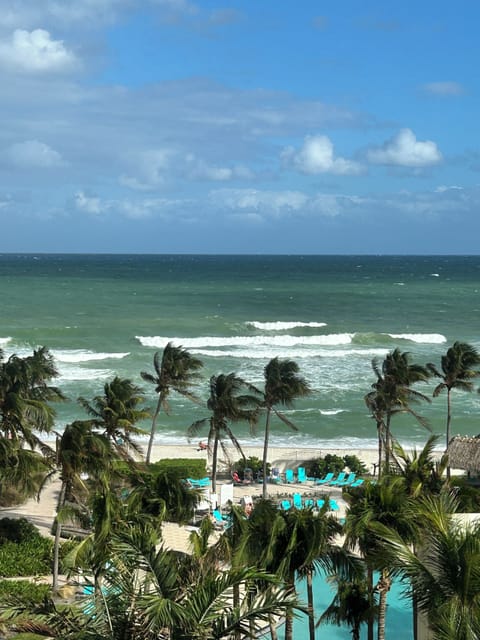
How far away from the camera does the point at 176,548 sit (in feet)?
71.9

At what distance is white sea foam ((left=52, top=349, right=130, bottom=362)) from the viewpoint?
54406 millimetres

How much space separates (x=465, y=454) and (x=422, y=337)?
133ft

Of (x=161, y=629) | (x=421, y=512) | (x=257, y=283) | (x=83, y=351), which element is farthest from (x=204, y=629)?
(x=257, y=283)

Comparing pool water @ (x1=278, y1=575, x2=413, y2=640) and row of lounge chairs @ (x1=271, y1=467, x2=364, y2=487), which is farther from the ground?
row of lounge chairs @ (x1=271, y1=467, x2=364, y2=487)

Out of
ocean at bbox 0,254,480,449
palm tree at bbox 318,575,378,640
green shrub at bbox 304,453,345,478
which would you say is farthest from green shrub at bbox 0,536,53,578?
green shrub at bbox 304,453,345,478

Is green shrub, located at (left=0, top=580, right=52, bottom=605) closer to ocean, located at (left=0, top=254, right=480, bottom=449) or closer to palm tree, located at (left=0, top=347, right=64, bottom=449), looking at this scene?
palm tree, located at (left=0, top=347, right=64, bottom=449)

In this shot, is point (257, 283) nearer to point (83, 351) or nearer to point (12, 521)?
point (83, 351)

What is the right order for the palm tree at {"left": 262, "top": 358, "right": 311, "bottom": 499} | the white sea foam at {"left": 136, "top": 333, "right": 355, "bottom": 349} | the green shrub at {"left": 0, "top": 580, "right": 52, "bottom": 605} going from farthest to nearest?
1. the white sea foam at {"left": 136, "top": 333, "right": 355, "bottom": 349}
2. the palm tree at {"left": 262, "top": 358, "right": 311, "bottom": 499}
3. the green shrub at {"left": 0, "top": 580, "right": 52, "bottom": 605}

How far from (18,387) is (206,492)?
8803mm

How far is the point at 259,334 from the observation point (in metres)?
69.2

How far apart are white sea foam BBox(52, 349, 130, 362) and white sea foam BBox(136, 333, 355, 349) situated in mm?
5373

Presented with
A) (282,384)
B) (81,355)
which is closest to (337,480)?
(282,384)

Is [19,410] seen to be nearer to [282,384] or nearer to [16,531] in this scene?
[16,531]

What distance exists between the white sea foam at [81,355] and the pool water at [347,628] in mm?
37069
